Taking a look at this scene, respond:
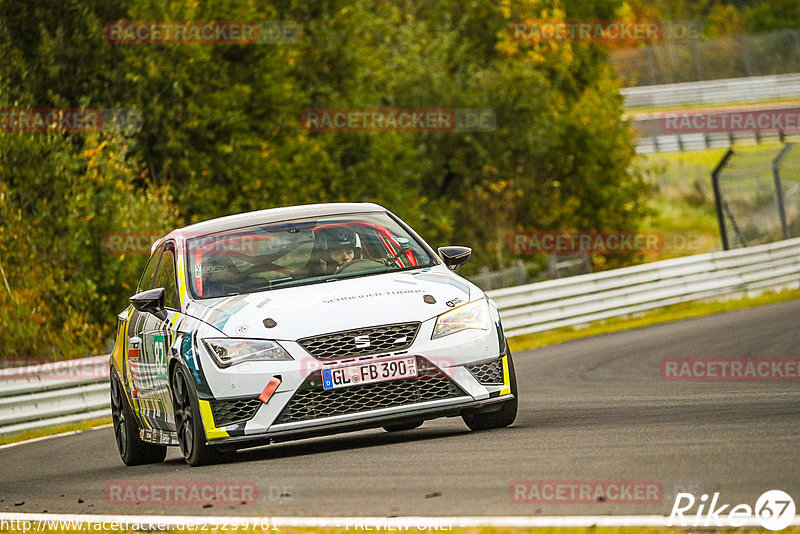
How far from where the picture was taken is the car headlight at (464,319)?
822 centimetres

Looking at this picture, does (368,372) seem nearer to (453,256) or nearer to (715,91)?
(453,256)

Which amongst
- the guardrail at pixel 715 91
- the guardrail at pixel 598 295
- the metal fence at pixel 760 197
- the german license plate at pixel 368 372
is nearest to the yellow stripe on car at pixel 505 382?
the german license plate at pixel 368 372

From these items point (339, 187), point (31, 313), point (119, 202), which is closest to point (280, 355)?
point (31, 313)

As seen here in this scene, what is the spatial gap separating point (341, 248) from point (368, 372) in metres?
1.34

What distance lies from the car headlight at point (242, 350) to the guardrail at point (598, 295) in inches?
325

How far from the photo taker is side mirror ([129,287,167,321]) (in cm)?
896

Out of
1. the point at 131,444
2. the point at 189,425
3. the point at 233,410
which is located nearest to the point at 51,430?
the point at 131,444

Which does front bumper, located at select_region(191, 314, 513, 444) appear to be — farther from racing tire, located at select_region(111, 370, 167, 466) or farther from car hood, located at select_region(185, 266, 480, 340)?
racing tire, located at select_region(111, 370, 167, 466)

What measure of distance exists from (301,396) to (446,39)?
3378cm

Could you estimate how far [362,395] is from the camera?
8.07 meters

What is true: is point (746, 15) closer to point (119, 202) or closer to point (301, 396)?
point (119, 202)

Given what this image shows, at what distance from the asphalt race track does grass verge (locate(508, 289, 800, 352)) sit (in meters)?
8.15

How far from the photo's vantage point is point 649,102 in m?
61.4

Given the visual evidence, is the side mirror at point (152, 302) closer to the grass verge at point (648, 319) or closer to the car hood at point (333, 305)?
the car hood at point (333, 305)
